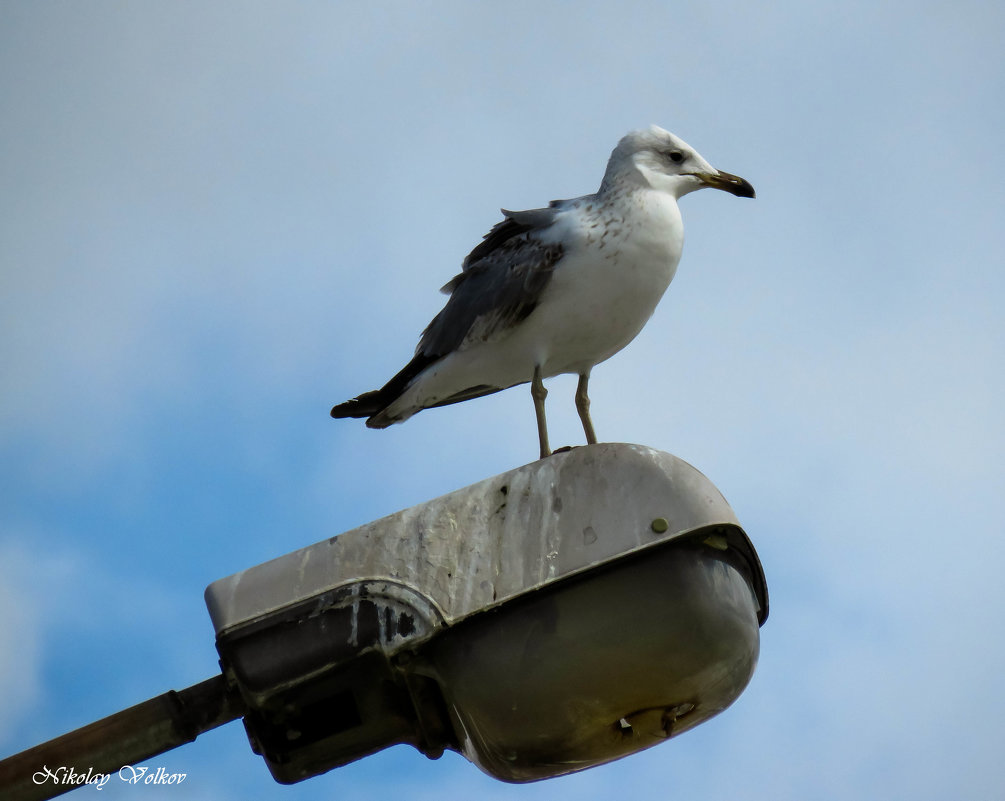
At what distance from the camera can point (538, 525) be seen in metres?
3.35

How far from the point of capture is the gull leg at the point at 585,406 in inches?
223

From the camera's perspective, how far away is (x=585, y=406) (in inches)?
224

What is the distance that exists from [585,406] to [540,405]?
0.42m

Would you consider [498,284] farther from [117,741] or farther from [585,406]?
[117,741]

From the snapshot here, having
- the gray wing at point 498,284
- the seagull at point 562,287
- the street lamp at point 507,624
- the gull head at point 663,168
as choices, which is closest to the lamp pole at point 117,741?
the street lamp at point 507,624

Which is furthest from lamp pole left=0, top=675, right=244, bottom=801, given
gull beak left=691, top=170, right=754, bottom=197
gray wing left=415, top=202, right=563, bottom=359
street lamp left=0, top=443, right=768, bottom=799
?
gull beak left=691, top=170, right=754, bottom=197

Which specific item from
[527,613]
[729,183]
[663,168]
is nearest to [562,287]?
[663,168]

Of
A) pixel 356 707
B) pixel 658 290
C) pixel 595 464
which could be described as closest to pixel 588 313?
pixel 658 290

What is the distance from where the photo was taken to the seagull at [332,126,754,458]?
17.2ft

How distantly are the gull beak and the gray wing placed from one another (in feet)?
2.47

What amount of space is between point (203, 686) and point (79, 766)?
349 mm

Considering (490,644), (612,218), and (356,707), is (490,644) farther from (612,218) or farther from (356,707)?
(612,218)

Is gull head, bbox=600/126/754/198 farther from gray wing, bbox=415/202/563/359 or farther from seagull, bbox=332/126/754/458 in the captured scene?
gray wing, bbox=415/202/563/359

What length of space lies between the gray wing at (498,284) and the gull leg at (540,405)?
25cm
